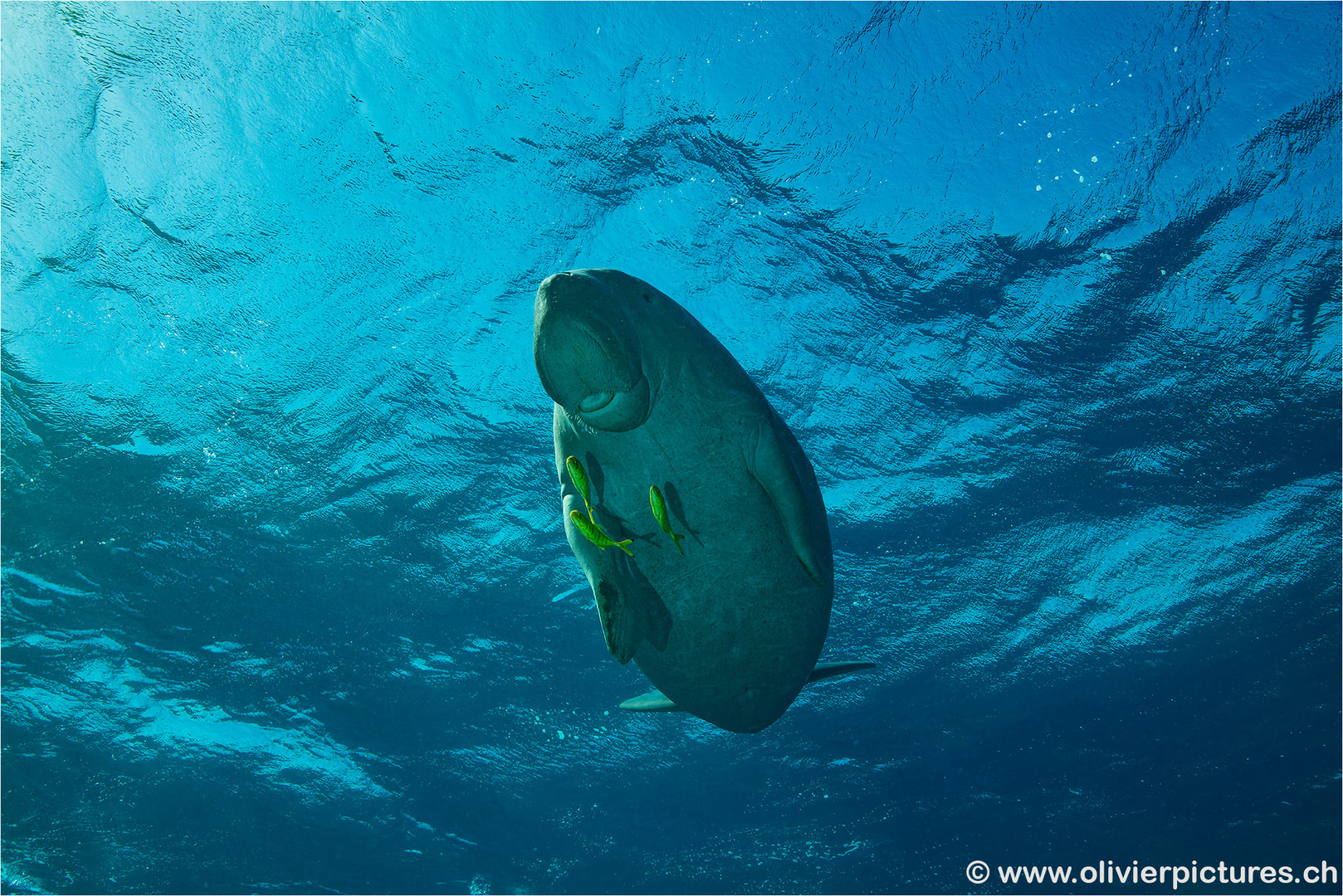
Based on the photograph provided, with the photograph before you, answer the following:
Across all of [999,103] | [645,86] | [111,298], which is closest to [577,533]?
[645,86]

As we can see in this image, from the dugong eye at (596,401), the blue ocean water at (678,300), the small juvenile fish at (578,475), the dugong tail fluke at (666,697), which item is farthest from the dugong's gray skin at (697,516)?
the blue ocean water at (678,300)

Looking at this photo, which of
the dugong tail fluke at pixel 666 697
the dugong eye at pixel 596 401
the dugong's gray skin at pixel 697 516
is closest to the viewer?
the dugong eye at pixel 596 401

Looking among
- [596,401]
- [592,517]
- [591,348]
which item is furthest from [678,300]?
[591,348]

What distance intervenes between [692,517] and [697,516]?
0.03 metres

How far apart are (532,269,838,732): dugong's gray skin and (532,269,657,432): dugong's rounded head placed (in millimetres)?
16

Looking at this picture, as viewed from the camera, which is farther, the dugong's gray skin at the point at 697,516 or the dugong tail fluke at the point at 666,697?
the dugong tail fluke at the point at 666,697

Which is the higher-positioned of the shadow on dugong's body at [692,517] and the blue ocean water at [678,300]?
the blue ocean water at [678,300]

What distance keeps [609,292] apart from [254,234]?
8.14 metres

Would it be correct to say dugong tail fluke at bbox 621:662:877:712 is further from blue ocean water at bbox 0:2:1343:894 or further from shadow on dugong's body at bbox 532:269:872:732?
blue ocean water at bbox 0:2:1343:894

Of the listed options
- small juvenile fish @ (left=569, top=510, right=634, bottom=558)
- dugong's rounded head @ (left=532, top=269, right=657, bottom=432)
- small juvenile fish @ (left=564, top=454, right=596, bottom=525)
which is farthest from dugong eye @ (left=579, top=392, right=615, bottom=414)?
small juvenile fish @ (left=569, top=510, right=634, bottom=558)

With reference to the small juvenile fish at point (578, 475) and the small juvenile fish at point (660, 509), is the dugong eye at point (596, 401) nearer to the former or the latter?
the small juvenile fish at point (578, 475)

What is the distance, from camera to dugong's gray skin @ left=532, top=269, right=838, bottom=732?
124 inches

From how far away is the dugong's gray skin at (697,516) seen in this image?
3.14 meters

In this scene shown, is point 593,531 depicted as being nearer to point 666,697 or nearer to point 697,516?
point 697,516
